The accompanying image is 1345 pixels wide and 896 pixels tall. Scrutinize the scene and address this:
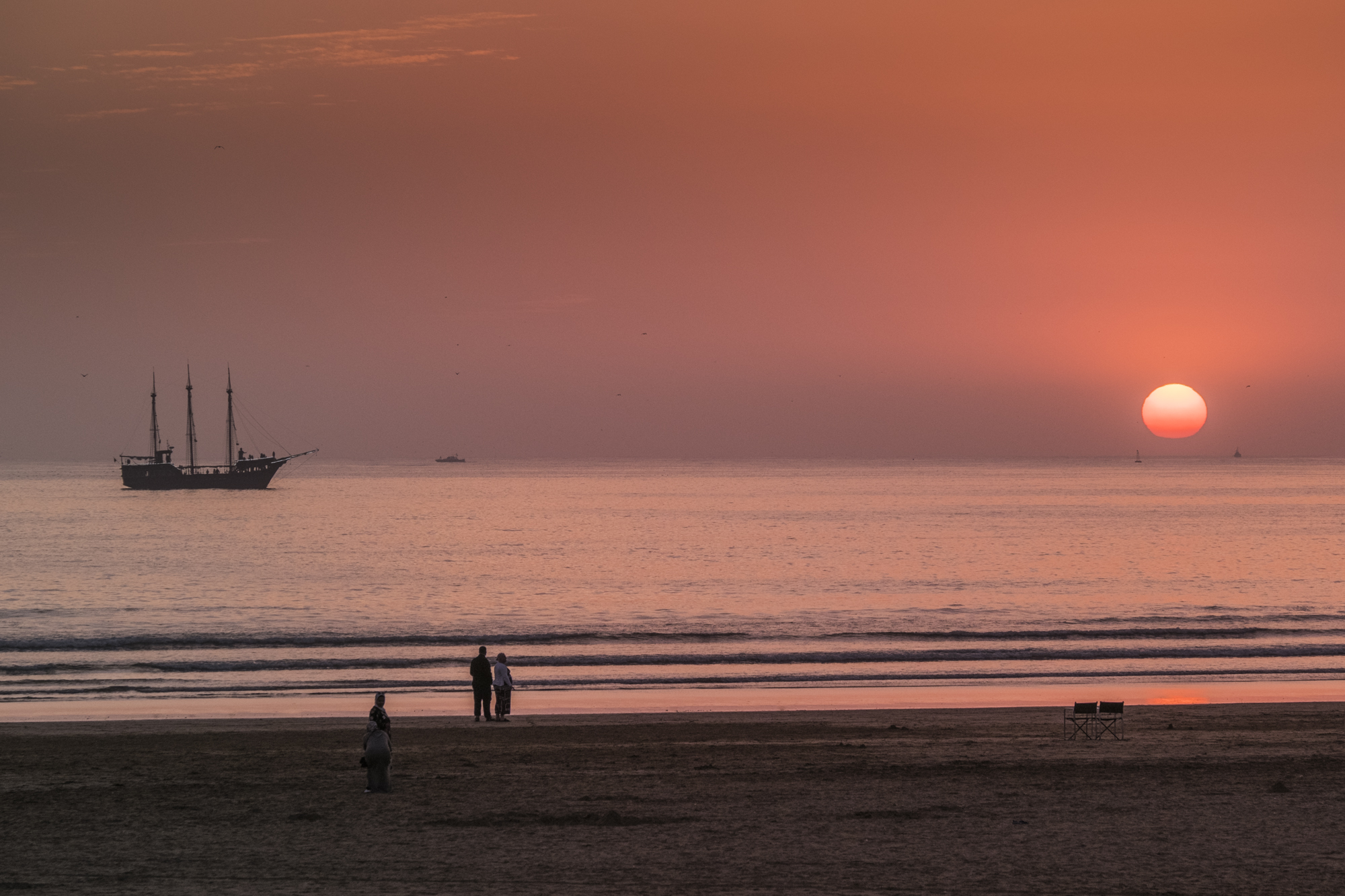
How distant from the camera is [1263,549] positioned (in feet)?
283

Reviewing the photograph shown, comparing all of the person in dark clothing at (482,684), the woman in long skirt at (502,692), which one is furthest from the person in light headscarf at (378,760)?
the woman in long skirt at (502,692)

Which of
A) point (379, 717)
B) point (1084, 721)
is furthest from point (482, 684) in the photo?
point (1084, 721)

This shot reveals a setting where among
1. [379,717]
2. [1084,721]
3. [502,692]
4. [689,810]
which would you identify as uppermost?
[379,717]

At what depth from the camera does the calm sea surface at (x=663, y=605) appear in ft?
112

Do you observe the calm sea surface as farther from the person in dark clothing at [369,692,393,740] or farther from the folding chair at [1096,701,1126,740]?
the person in dark clothing at [369,692,393,740]

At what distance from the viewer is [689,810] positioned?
50.0ft

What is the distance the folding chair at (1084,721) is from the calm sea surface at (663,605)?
31.2 feet

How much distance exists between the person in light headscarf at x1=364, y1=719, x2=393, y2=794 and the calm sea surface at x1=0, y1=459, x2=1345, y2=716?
15.0 meters

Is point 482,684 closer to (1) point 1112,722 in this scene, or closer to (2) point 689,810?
(2) point 689,810

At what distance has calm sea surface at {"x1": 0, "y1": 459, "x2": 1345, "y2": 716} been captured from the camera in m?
34.2

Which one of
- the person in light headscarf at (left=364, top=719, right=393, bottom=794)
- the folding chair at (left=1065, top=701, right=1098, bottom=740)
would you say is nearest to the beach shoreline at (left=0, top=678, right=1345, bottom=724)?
A: the folding chair at (left=1065, top=701, right=1098, bottom=740)

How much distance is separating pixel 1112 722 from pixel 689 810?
10121 mm

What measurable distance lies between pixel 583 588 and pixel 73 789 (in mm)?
45046

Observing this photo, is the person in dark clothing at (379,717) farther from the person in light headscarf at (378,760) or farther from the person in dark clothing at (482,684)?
the person in dark clothing at (482,684)
